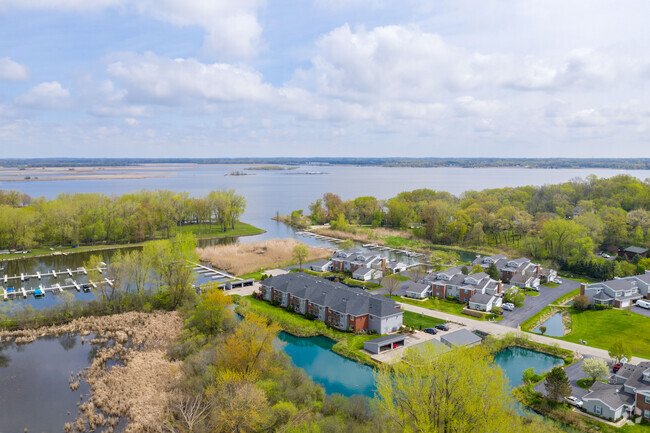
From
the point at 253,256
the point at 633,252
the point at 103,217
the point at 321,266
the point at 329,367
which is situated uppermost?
the point at 103,217

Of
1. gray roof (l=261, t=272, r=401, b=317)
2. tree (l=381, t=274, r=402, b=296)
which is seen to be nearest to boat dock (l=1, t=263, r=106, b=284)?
gray roof (l=261, t=272, r=401, b=317)

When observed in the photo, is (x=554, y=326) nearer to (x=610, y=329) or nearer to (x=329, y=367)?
(x=610, y=329)

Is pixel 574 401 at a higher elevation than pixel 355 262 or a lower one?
lower

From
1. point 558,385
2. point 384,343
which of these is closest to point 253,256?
point 384,343

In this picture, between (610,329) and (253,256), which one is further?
(253,256)

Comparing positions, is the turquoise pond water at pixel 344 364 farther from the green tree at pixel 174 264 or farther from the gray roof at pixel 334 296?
the green tree at pixel 174 264

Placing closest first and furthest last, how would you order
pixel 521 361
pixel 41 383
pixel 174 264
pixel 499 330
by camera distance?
pixel 41 383
pixel 521 361
pixel 499 330
pixel 174 264

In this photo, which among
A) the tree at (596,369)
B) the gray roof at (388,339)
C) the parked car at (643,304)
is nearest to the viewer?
the tree at (596,369)

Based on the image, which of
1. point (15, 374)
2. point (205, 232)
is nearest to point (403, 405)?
point (15, 374)

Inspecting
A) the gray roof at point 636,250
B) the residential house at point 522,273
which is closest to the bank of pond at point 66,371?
the residential house at point 522,273
